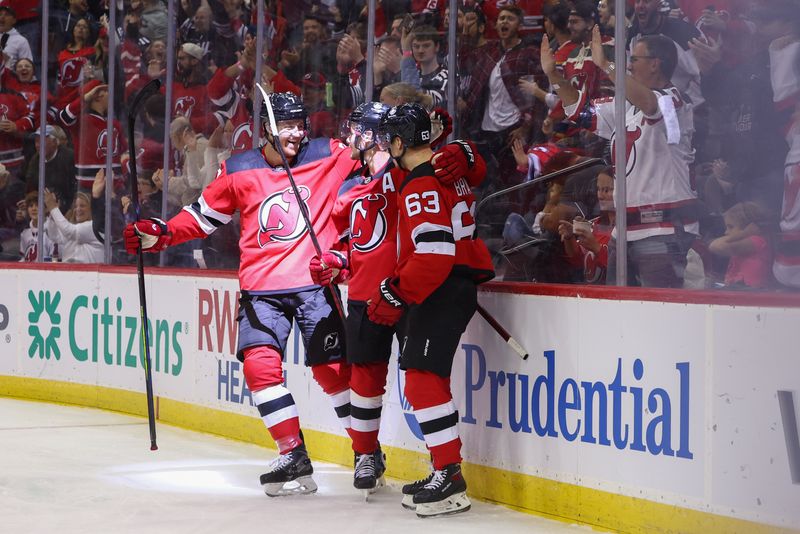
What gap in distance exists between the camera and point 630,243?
4402 mm

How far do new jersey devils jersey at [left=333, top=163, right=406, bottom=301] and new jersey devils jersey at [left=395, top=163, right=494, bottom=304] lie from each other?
0.20m

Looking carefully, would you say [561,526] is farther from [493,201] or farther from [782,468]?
[493,201]

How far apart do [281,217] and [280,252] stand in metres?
0.14

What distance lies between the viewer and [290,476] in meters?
4.62

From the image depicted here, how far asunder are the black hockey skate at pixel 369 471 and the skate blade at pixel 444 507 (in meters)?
0.36

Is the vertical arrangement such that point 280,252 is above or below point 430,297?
above

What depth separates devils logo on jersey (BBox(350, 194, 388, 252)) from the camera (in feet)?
14.7

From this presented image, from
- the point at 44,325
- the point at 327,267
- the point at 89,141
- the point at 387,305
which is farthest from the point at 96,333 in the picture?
the point at 387,305

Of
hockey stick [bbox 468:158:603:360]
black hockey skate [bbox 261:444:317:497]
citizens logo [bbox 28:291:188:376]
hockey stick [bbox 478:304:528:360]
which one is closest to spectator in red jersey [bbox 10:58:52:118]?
citizens logo [bbox 28:291:188:376]

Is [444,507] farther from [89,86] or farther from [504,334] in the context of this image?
[89,86]

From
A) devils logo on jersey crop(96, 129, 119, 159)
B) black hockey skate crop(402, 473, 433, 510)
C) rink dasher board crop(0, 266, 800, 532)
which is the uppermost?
devils logo on jersey crop(96, 129, 119, 159)

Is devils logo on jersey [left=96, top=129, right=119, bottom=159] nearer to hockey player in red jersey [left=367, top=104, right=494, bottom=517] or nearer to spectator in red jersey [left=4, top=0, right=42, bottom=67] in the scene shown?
spectator in red jersey [left=4, top=0, right=42, bottom=67]

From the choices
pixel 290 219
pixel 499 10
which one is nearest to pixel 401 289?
pixel 290 219

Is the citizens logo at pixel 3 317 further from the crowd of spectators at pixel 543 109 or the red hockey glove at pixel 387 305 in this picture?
the red hockey glove at pixel 387 305
